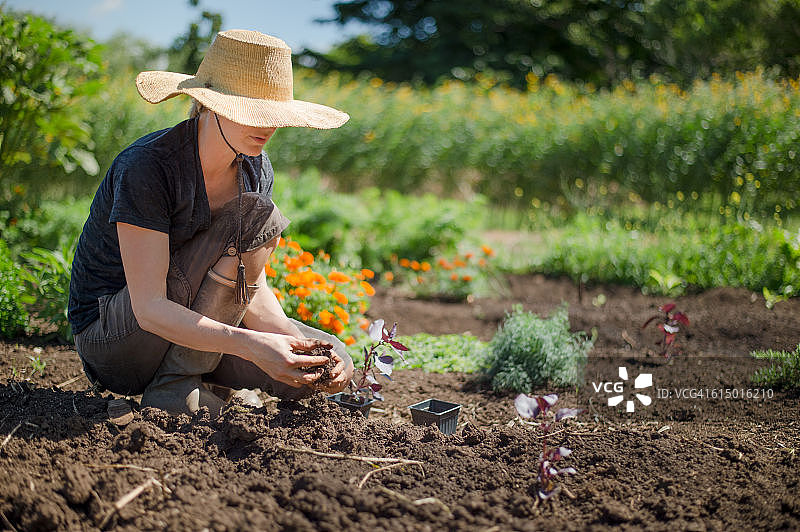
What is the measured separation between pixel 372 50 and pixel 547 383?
18.1 metres

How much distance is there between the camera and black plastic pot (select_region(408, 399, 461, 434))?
229 cm

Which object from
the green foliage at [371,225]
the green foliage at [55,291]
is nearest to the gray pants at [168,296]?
the green foliage at [55,291]

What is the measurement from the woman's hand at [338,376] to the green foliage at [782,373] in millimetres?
1724

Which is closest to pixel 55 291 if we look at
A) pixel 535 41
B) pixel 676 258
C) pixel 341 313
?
pixel 341 313

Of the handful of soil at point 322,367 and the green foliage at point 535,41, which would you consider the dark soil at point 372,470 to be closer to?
the handful of soil at point 322,367

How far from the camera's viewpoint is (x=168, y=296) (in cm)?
217

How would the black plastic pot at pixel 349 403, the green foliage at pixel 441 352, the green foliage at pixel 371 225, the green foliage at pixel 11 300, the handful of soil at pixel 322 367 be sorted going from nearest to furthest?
the handful of soil at pixel 322 367 → the black plastic pot at pixel 349 403 → the green foliage at pixel 11 300 → the green foliage at pixel 441 352 → the green foliage at pixel 371 225

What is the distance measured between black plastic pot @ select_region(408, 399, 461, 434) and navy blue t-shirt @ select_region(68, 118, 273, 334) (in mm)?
979

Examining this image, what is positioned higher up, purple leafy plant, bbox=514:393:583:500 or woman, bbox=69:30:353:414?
woman, bbox=69:30:353:414

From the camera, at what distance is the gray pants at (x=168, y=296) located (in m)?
2.18

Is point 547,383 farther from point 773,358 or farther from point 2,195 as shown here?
point 2,195

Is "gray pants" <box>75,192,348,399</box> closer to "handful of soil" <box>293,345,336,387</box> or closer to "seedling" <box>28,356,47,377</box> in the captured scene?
"handful of soil" <box>293,345,336,387</box>

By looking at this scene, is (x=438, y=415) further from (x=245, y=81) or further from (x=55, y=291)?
(x=55, y=291)

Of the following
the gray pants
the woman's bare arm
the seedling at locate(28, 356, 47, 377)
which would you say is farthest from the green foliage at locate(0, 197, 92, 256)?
the woman's bare arm
